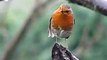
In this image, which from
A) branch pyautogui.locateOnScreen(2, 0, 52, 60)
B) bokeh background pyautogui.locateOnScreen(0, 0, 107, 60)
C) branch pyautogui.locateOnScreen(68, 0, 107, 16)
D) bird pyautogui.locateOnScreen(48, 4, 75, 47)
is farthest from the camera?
bokeh background pyautogui.locateOnScreen(0, 0, 107, 60)

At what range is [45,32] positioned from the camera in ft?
16.2

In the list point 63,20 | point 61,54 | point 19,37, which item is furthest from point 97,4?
point 19,37

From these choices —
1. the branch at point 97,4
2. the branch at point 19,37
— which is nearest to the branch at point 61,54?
the branch at point 97,4

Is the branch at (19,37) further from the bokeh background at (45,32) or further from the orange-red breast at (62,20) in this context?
the orange-red breast at (62,20)

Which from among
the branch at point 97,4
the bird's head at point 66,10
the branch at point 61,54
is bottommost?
the branch at point 61,54

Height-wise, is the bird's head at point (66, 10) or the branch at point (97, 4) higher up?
the branch at point (97, 4)

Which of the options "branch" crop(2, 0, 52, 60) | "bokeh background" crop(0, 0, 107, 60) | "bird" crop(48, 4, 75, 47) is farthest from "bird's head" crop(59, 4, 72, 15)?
"bokeh background" crop(0, 0, 107, 60)

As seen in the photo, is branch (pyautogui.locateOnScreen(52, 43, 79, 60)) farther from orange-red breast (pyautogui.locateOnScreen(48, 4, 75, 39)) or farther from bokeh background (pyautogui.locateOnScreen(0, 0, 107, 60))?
bokeh background (pyautogui.locateOnScreen(0, 0, 107, 60))

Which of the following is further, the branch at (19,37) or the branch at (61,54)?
the branch at (19,37)

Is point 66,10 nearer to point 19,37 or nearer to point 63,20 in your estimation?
point 63,20

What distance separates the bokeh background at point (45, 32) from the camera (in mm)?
4027

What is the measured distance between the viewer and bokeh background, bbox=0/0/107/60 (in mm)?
4027

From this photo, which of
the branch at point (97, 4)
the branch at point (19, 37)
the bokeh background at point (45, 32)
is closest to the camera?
the branch at point (97, 4)

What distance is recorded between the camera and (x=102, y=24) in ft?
13.8
